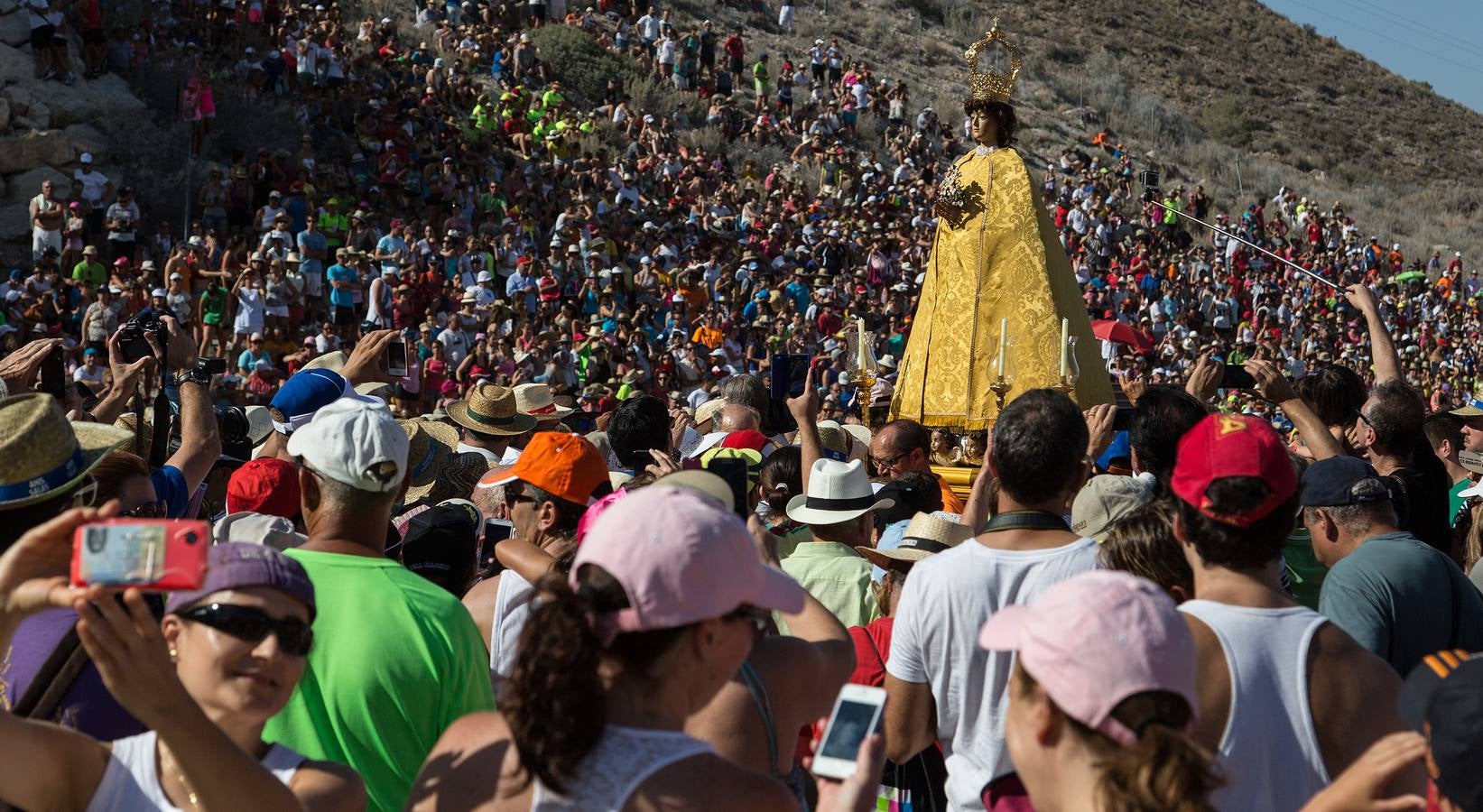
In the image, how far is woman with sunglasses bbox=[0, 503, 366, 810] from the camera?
214 cm

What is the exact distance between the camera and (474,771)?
2.27 meters

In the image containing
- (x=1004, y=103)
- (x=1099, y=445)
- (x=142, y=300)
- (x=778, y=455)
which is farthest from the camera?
(x=142, y=300)

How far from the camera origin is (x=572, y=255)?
21.3 meters

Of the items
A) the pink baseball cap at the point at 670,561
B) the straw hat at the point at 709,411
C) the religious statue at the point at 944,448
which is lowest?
Answer: the religious statue at the point at 944,448

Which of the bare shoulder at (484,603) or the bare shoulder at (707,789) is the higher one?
the bare shoulder at (707,789)

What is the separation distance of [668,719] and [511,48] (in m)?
27.4

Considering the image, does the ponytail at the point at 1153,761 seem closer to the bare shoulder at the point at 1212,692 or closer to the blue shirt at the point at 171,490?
the bare shoulder at the point at 1212,692

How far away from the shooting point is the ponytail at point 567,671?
6.94 ft

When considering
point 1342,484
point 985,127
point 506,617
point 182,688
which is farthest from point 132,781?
point 985,127

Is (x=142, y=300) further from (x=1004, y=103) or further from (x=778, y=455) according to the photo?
(x=778, y=455)

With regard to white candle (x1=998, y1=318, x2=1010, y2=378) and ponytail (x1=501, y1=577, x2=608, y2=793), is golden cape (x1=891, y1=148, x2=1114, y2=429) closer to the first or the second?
white candle (x1=998, y1=318, x2=1010, y2=378)

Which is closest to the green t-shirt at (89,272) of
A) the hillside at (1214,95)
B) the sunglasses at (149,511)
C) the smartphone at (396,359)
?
the smartphone at (396,359)

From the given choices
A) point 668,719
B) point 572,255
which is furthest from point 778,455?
point 572,255

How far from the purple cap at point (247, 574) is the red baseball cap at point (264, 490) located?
211 cm
